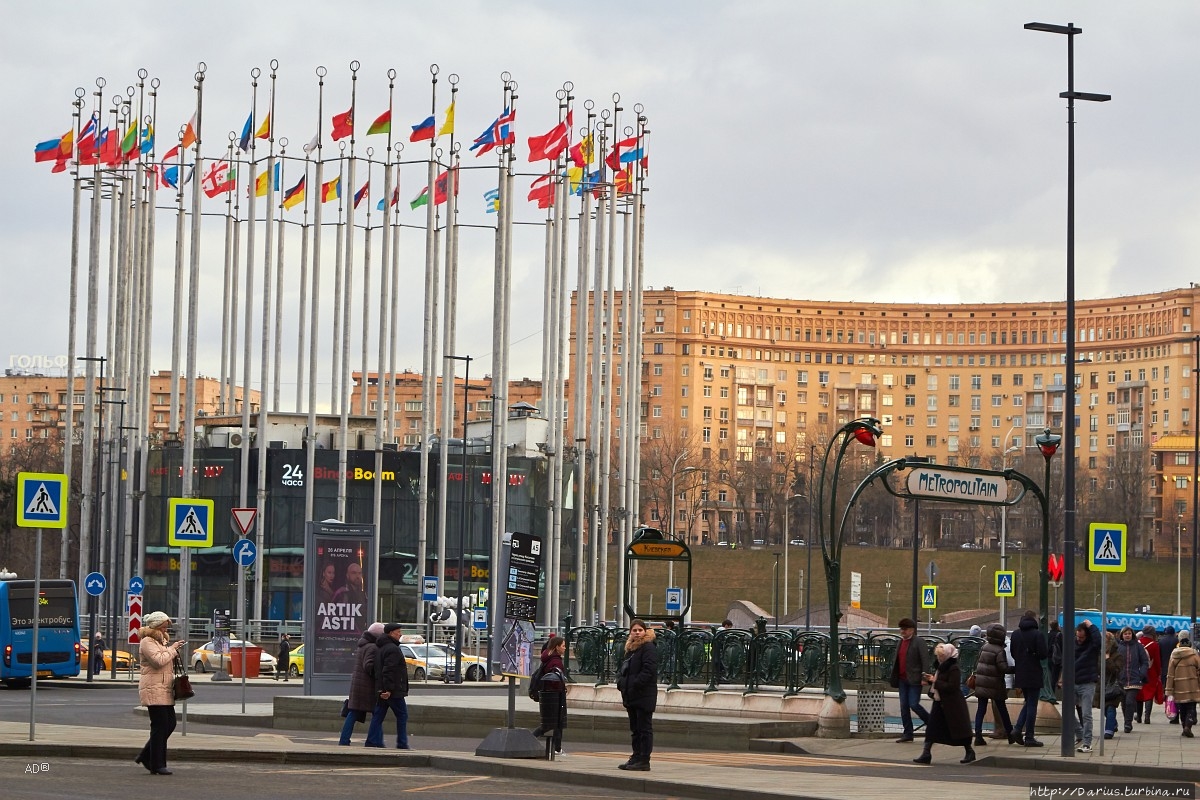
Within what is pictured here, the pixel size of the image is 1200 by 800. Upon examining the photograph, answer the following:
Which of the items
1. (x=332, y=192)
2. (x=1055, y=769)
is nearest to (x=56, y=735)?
(x=1055, y=769)

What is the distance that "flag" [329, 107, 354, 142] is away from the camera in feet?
195

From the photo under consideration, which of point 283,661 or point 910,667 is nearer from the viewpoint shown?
point 910,667

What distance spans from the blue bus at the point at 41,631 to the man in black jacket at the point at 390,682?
75.8 feet

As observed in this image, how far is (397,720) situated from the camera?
2194 cm

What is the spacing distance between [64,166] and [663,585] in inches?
2833

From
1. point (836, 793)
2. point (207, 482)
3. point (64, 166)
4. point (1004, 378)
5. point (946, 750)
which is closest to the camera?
point (836, 793)

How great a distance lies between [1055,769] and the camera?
21266 mm

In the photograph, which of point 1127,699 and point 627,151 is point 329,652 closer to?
point 1127,699

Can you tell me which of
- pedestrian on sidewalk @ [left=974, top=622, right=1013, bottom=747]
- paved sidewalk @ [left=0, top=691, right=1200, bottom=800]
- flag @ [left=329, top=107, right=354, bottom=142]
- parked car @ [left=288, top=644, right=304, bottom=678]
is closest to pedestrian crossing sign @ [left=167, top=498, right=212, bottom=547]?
paved sidewalk @ [left=0, top=691, right=1200, bottom=800]

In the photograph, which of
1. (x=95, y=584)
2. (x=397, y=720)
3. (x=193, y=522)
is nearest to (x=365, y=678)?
(x=397, y=720)

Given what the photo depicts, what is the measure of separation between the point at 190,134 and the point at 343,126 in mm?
4916

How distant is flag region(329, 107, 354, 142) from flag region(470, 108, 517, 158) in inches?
161

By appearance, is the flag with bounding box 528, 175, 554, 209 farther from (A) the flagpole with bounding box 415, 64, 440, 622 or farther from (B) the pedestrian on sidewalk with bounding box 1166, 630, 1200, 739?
(B) the pedestrian on sidewalk with bounding box 1166, 630, 1200, 739

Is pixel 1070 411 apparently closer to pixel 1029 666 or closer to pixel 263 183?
pixel 1029 666
